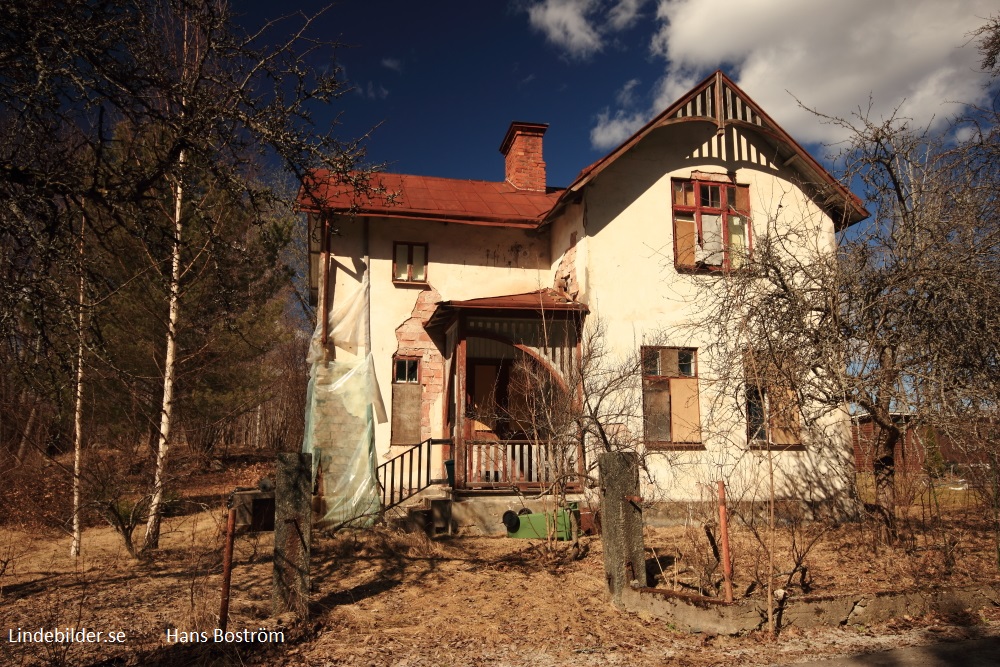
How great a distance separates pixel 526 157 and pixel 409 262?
4689 millimetres

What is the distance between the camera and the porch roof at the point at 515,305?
11.6 meters

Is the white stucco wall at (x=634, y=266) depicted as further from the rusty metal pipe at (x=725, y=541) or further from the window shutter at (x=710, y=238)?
the rusty metal pipe at (x=725, y=541)

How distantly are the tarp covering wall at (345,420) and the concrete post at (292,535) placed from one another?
15.5ft

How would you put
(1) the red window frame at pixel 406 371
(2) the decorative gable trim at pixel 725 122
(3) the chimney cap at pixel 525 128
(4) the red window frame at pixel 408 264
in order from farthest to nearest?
(3) the chimney cap at pixel 525 128 → (4) the red window frame at pixel 408 264 → (1) the red window frame at pixel 406 371 → (2) the decorative gable trim at pixel 725 122

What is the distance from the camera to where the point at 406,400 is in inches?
510

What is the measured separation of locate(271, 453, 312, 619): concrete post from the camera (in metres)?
6.22

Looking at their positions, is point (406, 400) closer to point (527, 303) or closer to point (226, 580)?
point (527, 303)

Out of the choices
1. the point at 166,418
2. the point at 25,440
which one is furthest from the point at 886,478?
the point at 25,440

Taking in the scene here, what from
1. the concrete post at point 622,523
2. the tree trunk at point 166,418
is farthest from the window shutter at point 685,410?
the tree trunk at point 166,418

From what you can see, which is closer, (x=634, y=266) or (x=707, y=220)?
(x=634, y=266)

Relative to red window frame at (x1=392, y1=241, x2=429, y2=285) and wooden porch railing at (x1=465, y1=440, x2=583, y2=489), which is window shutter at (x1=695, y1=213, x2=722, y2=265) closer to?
wooden porch railing at (x1=465, y1=440, x2=583, y2=489)

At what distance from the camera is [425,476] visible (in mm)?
12812

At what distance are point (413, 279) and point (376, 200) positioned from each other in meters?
1.68

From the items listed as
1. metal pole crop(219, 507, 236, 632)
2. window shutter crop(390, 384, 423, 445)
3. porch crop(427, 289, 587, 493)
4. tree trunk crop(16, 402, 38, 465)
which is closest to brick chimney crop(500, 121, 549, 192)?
porch crop(427, 289, 587, 493)
